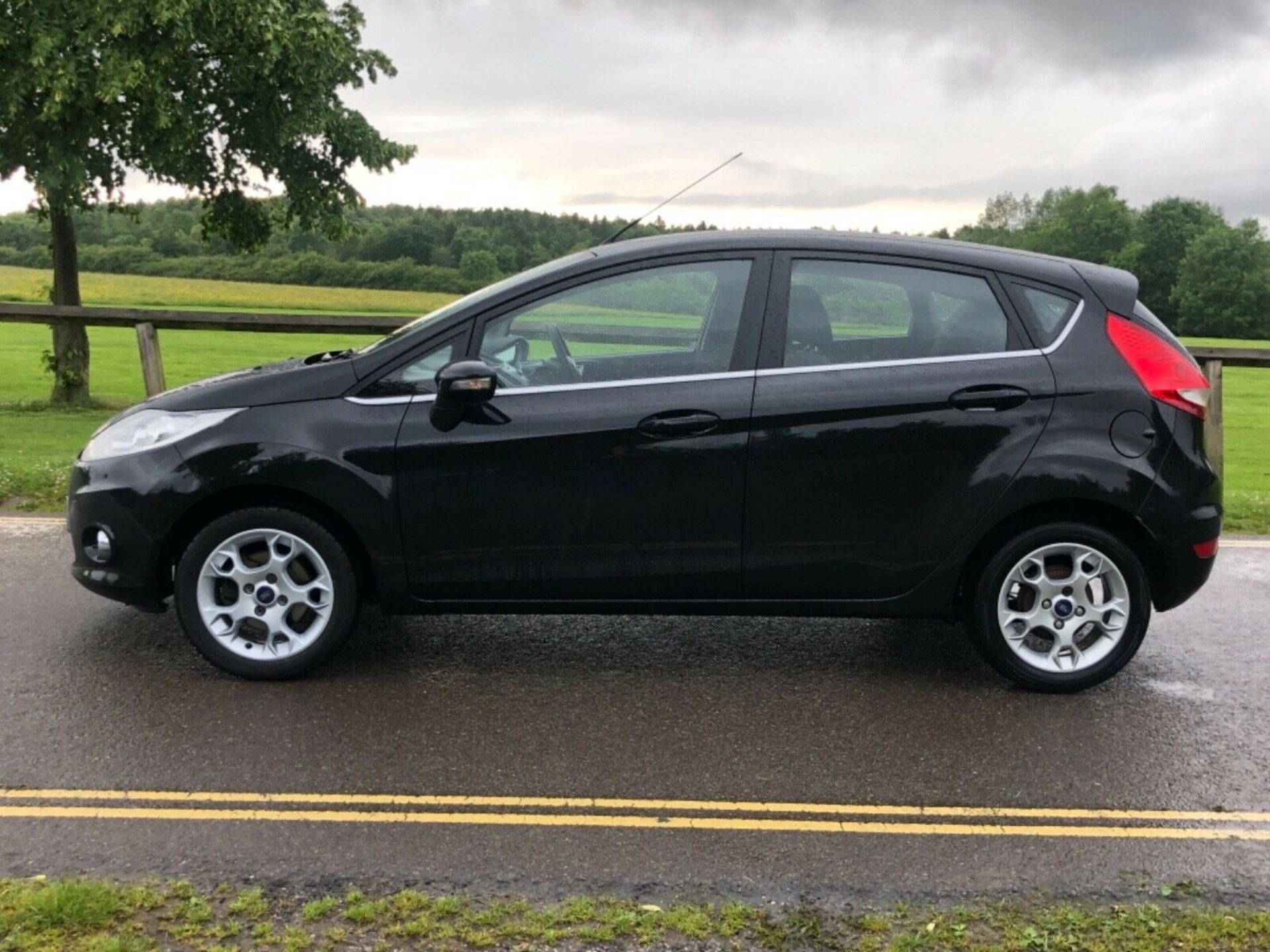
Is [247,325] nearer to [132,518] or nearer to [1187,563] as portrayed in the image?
[132,518]

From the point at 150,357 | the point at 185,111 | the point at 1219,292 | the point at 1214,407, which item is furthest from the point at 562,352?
the point at 1219,292

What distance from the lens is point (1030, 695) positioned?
5004 millimetres

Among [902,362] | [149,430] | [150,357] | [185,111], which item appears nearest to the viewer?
[902,362]

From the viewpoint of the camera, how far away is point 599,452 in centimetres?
479

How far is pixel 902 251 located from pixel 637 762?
2292mm

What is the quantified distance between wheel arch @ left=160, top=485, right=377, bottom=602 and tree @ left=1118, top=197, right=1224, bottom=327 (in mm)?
67534

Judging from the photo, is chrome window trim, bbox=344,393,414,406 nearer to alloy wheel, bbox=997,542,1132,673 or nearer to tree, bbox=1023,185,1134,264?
alloy wheel, bbox=997,542,1132,673

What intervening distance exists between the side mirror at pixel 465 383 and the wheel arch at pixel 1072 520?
6.53 ft

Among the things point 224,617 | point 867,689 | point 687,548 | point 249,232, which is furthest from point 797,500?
point 249,232

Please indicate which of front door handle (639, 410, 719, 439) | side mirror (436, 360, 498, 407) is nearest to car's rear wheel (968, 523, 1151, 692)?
front door handle (639, 410, 719, 439)

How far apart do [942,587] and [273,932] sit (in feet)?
9.51

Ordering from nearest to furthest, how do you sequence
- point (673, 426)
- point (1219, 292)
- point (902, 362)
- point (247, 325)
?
point (673, 426), point (902, 362), point (247, 325), point (1219, 292)

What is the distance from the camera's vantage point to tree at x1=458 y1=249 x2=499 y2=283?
7.50 m

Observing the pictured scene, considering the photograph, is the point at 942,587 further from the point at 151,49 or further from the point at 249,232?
the point at 249,232
